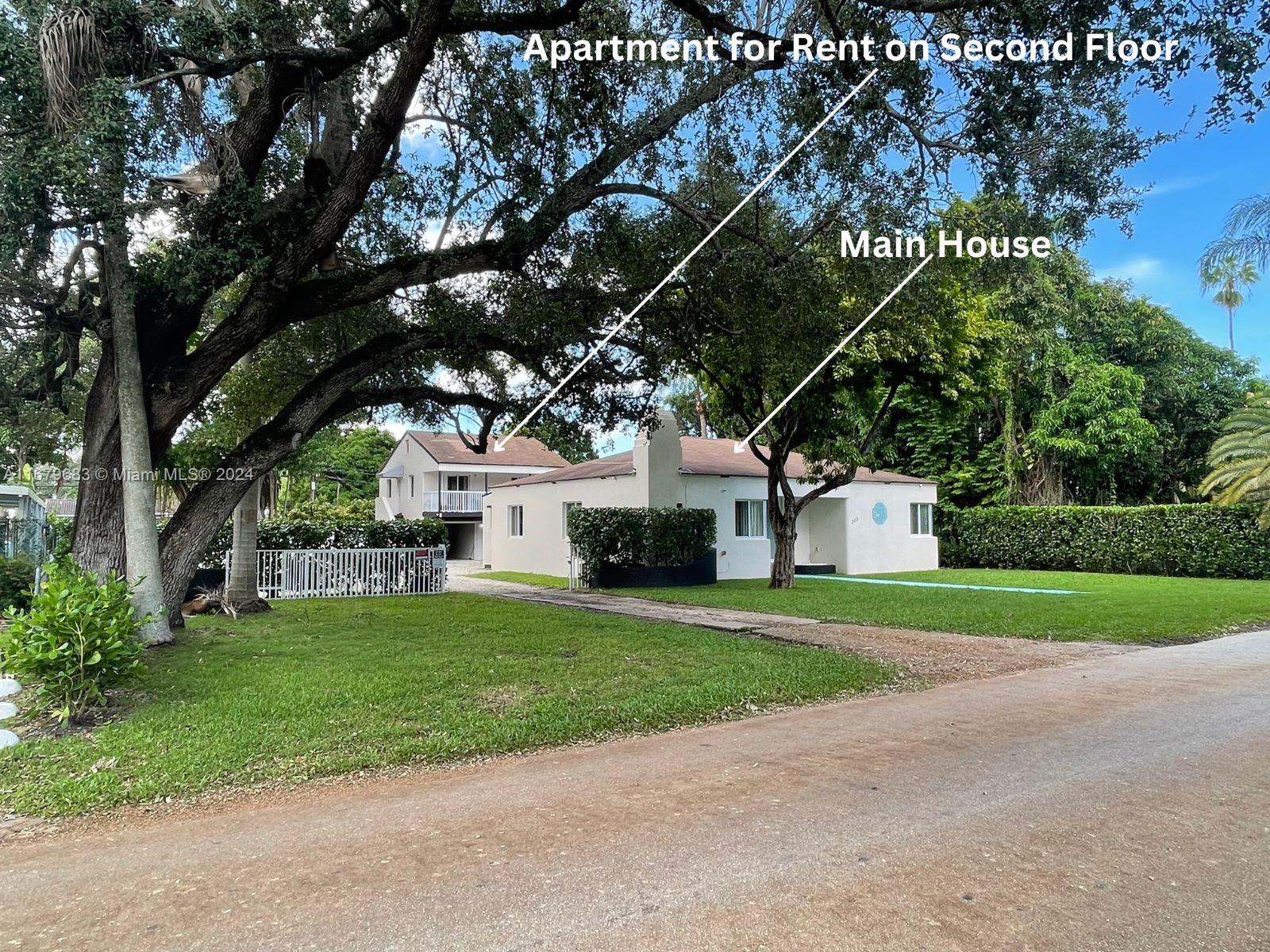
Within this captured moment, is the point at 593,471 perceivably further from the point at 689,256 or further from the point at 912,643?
the point at 912,643

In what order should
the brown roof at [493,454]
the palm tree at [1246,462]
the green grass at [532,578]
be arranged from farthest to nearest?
the brown roof at [493,454] → the green grass at [532,578] → the palm tree at [1246,462]

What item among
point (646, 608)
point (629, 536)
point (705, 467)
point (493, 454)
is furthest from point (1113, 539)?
point (493, 454)

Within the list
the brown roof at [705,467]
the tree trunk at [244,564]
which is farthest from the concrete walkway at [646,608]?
the tree trunk at [244,564]

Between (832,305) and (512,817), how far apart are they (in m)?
8.82

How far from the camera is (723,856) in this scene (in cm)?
379

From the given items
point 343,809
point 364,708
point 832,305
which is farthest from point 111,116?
point 832,305

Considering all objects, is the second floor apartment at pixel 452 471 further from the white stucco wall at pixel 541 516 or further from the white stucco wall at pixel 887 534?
the white stucco wall at pixel 887 534

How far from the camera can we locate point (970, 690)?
7.73 meters

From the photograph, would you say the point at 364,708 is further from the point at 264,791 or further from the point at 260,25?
the point at 260,25

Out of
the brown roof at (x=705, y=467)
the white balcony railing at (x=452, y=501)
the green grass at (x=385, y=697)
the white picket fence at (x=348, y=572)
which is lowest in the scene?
the green grass at (x=385, y=697)

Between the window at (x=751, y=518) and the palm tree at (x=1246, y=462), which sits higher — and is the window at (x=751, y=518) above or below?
below

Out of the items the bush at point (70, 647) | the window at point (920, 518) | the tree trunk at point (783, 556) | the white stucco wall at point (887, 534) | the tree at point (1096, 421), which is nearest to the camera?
the bush at point (70, 647)

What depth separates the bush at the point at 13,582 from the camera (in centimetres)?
1164

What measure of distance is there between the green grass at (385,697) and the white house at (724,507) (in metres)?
9.80
